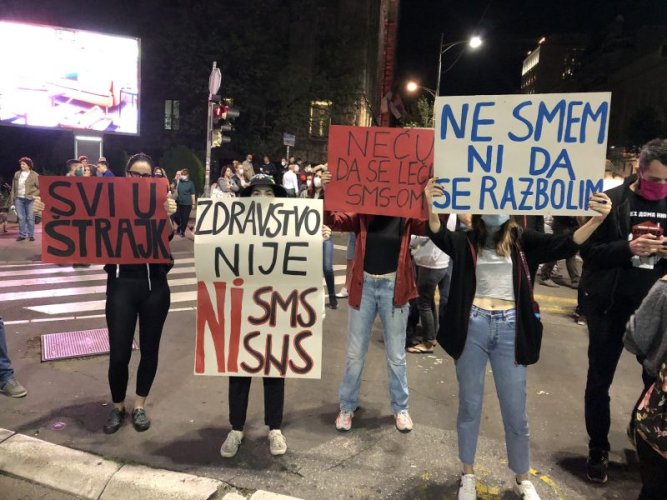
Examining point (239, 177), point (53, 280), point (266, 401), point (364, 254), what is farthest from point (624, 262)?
point (239, 177)

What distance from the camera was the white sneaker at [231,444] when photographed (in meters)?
3.55

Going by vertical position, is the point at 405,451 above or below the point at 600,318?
below

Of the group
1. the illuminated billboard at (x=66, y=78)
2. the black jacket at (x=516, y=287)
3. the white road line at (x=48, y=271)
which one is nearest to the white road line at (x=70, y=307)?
the white road line at (x=48, y=271)

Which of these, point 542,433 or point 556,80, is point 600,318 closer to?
point 542,433

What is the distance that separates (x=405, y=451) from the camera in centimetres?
374

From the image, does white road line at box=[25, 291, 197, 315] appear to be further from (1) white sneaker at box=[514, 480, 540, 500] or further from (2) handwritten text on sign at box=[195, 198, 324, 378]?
(1) white sneaker at box=[514, 480, 540, 500]

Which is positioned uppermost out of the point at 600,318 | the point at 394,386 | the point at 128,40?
the point at 128,40

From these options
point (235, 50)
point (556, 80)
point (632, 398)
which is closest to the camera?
point (632, 398)

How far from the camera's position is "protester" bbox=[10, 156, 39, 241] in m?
11.9

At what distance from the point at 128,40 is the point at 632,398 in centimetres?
2103

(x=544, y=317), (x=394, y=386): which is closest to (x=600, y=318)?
(x=394, y=386)

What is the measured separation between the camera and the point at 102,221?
373 cm

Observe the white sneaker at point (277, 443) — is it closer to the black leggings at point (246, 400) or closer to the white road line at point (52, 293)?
the black leggings at point (246, 400)

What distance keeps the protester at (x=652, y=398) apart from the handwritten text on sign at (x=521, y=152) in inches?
25.1
